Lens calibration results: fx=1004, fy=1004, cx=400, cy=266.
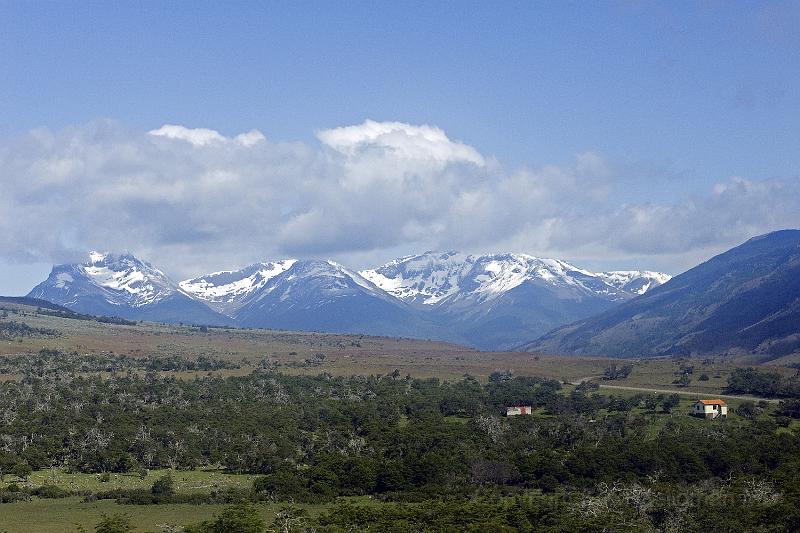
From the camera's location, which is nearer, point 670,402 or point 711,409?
point 711,409

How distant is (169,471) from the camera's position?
146125mm

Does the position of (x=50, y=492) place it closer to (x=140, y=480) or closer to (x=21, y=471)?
(x=140, y=480)

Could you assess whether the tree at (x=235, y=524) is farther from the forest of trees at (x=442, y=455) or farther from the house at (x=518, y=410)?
the house at (x=518, y=410)

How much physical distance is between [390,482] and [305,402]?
71805 mm

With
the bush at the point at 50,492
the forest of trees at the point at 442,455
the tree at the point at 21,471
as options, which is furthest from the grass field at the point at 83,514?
the tree at the point at 21,471

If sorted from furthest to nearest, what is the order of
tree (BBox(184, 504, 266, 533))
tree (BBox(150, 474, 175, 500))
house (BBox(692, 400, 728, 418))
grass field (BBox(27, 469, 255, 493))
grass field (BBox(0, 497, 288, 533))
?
house (BBox(692, 400, 728, 418)), grass field (BBox(27, 469, 255, 493)), tree (BBox(150, 474, 175, 500)), grass field (BBox(0, 497, 288, 533)), tree (BBox(184, 504, 266, 533))

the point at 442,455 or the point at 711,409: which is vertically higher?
the point at 711,409

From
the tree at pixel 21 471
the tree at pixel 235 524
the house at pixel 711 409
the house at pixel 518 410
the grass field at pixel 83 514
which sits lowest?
the grass field at pixel 83 514

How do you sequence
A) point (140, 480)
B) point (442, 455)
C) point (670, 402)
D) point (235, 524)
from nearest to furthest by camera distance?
point (235, 524) → point (140, 480) → point (442, 455) → point (670, 402)

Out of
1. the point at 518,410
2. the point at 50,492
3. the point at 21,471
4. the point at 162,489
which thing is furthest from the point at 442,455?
the point at 21,471

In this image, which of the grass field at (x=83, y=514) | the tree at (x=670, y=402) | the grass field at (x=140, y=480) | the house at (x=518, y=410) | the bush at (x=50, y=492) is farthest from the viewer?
the house at (x=518, y=410)

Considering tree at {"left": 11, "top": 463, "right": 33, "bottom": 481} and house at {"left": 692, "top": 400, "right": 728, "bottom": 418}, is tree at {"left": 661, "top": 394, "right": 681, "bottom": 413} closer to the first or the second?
house at {"left": 692, "top": 400, "right": 728, "bottom": 418}

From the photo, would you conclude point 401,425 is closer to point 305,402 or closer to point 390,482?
point 305,402

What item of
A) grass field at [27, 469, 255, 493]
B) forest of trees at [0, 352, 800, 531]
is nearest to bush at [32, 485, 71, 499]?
forest of trees at [0, 352, 800, 531]
